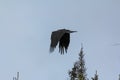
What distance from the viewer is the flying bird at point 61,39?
12.7 meters

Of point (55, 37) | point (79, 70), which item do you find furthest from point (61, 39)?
point (79, 70)

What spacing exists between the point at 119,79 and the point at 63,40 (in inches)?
2383

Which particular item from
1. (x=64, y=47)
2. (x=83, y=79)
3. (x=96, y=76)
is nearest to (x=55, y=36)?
(x=64, y=47)

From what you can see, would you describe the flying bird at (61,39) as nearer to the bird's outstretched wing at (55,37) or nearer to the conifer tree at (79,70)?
the bird's outstretched wing at (55,37)

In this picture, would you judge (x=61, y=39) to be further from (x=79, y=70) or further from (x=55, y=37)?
(x=79, y=70)

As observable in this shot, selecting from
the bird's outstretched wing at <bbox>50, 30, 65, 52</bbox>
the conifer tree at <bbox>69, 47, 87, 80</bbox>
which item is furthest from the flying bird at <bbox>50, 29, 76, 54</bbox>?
the conifer tree at <bbox>69, 47, 87, 80</bbox>

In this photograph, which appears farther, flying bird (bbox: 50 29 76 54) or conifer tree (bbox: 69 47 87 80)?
conifer tree (bbox: 69 47 87 80)

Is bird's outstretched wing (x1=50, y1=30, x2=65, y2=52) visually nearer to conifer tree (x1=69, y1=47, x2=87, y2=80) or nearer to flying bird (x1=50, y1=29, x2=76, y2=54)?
flying bird (x1=50, y1=29, x2=76, y2=54)

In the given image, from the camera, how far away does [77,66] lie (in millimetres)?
66625

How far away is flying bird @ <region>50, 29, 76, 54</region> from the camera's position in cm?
1273

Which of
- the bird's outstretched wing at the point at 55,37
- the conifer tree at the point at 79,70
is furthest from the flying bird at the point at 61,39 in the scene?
the conifer tree at the point at 79,70

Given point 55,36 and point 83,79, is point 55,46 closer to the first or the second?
point 55,36

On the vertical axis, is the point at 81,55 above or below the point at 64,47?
above

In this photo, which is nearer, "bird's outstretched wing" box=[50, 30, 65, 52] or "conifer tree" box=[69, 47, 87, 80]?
"bird's outstretched wing" box=[50, 30, 65, 52]
